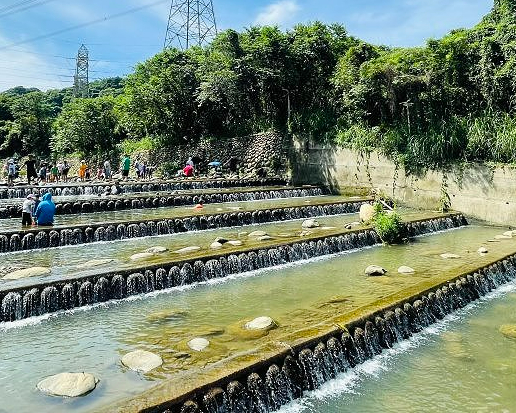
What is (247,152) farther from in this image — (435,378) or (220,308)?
(435,378)

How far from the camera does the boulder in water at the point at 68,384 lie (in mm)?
5184

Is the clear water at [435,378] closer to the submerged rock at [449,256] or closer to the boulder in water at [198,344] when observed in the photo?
the boulder in water at [198,344]

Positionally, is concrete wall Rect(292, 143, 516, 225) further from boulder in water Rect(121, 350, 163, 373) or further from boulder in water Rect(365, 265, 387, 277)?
boulder in water Rect(121, 350, 163, 373)

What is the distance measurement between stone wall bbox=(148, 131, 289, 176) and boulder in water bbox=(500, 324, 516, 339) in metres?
18.8

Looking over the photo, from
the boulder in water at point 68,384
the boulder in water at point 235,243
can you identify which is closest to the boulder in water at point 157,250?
the boulder in water at point 235,243

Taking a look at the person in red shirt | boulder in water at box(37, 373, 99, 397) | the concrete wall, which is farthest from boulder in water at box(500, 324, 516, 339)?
the person in red shirt

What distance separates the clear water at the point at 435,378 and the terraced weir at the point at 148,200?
1231 cm

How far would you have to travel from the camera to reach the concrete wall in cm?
1692

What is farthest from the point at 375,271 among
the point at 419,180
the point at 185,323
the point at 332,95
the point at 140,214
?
the point at 332,95

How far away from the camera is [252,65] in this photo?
25.5 metres

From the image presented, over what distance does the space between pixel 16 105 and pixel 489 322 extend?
5867cm

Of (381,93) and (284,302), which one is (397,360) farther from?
(381,93)

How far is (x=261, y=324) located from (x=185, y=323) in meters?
1.23

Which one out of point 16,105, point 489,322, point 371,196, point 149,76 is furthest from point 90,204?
point 16,105
